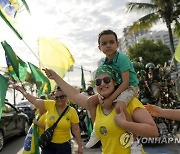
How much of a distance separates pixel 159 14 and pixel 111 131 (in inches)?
747

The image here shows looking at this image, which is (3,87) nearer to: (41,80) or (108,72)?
(108,72)

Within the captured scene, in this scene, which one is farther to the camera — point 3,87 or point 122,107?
point 3,87

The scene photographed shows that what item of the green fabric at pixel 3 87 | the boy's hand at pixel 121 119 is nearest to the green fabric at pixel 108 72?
the boy's hand at pixel 121 119

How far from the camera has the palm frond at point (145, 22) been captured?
20.3 m

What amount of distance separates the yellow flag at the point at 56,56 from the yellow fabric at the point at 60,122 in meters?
0.54

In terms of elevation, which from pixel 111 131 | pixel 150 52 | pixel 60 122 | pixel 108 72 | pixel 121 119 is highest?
pixel 150 52

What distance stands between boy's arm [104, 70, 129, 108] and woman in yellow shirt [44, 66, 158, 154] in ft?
0.11

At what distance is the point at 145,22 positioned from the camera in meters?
20.6

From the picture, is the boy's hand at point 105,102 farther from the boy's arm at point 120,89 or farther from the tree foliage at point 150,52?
the tree foliage at point 150,52

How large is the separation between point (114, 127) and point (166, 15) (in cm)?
1861

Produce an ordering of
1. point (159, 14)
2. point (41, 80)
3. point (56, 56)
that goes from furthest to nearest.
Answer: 1. point (159, 14)
2. point (41, 80)
3. point (56, 56)

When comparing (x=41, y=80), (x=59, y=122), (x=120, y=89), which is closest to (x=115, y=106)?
(x=120, y=89)

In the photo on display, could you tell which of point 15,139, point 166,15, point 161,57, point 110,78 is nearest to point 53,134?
point 110,78

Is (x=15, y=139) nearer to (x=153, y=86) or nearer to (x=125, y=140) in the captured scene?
(x=153, y=86)
